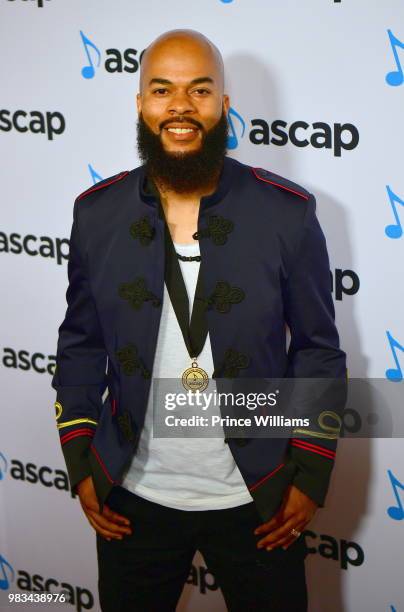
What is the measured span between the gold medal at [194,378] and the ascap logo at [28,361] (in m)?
1.06

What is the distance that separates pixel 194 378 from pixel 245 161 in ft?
2.56

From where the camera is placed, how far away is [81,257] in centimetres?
209

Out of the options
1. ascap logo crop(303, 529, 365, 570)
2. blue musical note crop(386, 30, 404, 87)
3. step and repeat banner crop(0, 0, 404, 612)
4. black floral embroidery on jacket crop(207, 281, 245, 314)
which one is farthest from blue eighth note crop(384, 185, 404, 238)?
ascap logo crop(303, 529, 365, 570)

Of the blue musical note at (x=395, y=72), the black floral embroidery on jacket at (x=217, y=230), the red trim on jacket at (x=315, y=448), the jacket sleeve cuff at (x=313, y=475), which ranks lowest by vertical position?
the jacket sleeve cuff at (x=313, y=475)

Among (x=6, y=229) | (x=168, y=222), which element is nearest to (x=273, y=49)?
(x=168, y=222)

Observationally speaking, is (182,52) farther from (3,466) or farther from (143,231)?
(3,466)

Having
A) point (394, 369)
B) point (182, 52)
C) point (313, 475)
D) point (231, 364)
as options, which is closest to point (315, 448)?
point (313, 475)

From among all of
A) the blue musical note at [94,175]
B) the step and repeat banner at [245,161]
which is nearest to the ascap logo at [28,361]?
the step and repeat banner at [245,161]

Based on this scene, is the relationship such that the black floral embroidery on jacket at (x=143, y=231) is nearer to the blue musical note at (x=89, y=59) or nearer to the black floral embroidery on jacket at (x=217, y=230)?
the black floral embroidery on jacket at (x=217, y=230)

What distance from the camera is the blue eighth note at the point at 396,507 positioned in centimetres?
248

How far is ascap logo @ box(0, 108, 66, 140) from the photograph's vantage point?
262 cm

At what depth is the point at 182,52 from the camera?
192 centimetres

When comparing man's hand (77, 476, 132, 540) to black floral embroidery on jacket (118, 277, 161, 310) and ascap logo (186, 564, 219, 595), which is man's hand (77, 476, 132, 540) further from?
ascap logo (186, 564, 219, 595)

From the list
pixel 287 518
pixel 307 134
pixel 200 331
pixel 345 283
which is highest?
pixel 307 134
